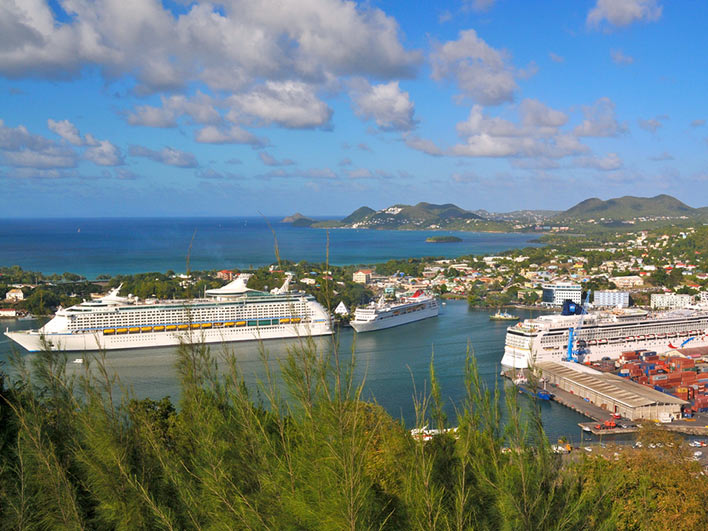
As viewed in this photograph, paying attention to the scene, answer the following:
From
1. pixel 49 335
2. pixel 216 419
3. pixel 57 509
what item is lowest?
pixel 49 335

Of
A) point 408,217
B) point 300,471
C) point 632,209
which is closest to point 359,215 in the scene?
point 408,217

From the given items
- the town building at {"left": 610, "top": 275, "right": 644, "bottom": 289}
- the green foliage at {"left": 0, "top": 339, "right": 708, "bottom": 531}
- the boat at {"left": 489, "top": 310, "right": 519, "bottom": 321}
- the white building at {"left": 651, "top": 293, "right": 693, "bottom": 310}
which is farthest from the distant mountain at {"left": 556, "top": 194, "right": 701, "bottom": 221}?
the green foliage at {"left": 0, "top": 339, "right": 708, "bottom": 531}

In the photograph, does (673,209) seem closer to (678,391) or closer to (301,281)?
(301,281)

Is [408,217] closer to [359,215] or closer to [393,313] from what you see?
[359,215]

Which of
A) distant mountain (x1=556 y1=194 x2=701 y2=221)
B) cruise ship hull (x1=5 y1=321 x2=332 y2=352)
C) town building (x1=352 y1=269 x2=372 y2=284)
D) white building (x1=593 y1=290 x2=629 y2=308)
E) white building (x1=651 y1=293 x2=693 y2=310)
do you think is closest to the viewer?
cruise ship hull (x1=5 y1=321 x2=332 y2=352)

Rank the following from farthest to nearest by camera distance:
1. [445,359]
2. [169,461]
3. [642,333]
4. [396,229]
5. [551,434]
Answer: [396,229] → [642,333] → [445,359] → [551,434] → [169,461]

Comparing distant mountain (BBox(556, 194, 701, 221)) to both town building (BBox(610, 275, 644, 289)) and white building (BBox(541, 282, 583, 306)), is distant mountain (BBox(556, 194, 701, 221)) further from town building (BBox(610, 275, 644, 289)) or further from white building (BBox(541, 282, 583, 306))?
white building (BBox(541, 282, 583, 306))

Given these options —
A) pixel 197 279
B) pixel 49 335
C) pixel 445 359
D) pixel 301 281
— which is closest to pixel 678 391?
pixel 445 359
